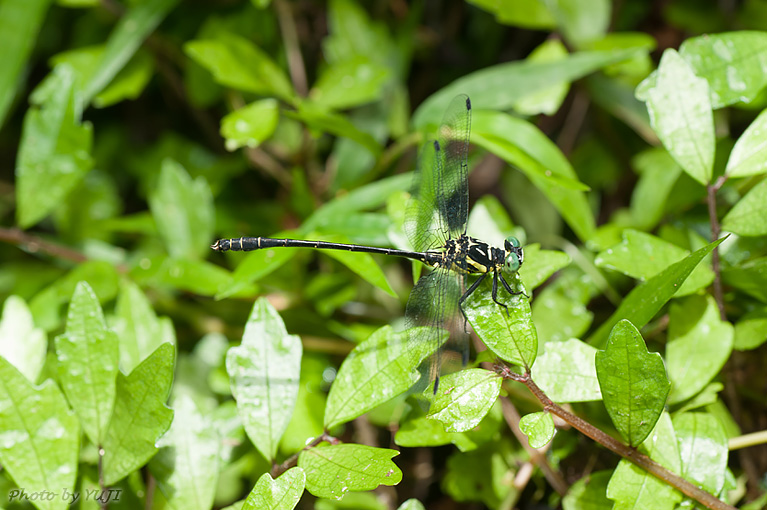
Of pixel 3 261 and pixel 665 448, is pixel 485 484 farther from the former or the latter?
pixel 3 261

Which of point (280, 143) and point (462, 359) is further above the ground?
point (280, 143)

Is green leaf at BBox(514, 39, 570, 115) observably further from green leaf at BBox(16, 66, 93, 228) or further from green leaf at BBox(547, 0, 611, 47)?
green leaf at BBox(16, 66, 93, 228)

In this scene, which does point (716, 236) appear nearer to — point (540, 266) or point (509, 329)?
point (540, 266)

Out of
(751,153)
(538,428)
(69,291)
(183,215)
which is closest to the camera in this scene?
(538,428)

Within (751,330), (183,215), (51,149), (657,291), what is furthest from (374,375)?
(51,149)

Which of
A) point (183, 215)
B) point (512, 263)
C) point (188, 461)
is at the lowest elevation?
point (188, 461)

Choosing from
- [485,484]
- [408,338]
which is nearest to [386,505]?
[485,484]
